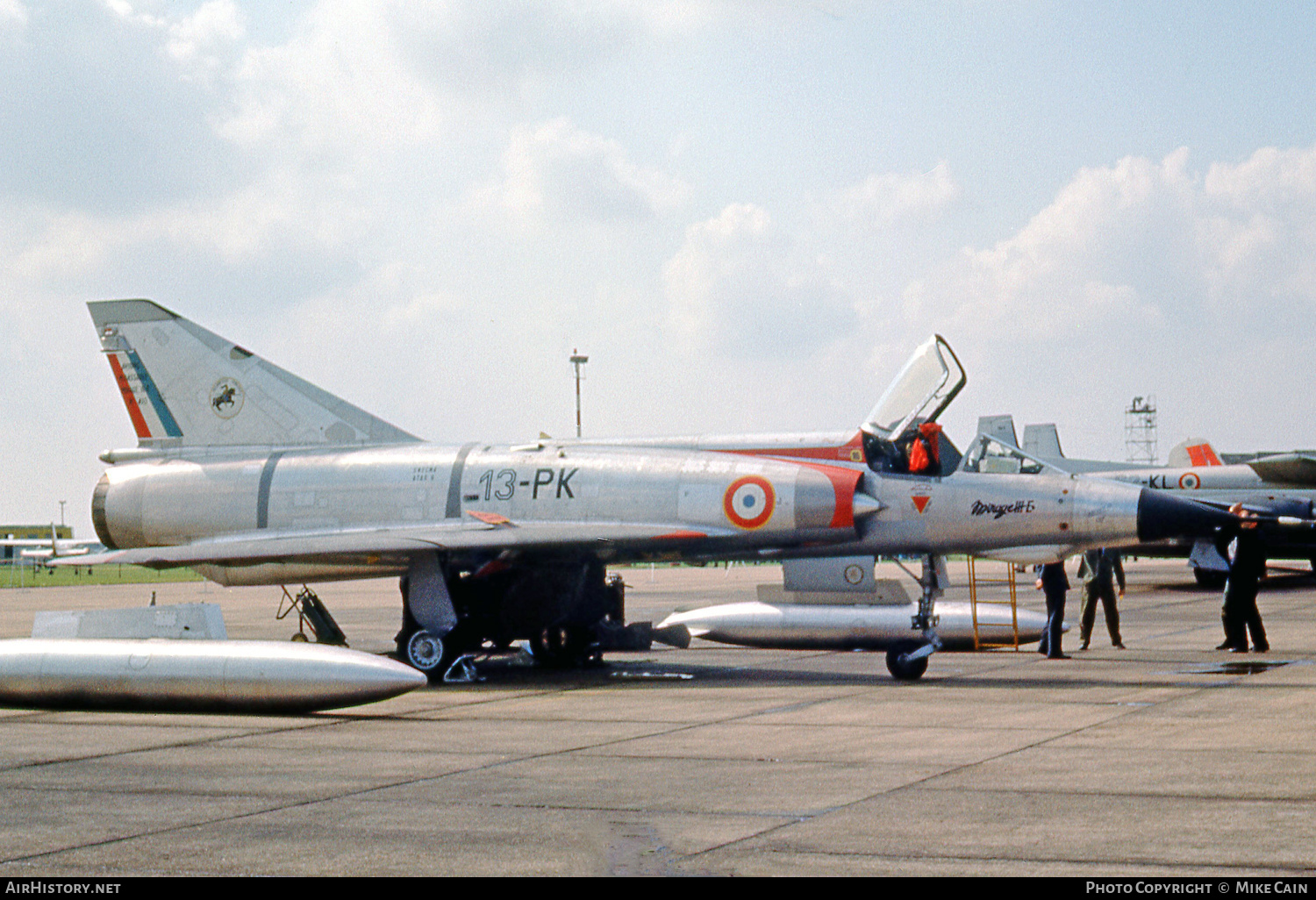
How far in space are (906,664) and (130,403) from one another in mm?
11960

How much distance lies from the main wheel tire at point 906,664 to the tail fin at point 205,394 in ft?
24.6

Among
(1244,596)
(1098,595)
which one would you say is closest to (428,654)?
(1098,595)

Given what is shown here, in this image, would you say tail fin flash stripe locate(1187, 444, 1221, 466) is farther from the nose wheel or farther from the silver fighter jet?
the nose wheel

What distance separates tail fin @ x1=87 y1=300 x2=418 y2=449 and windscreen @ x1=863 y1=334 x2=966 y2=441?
659cm

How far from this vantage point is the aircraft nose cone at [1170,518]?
1377 cm

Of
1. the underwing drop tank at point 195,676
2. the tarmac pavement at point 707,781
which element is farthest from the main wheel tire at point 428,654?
the underwing drop tank at point 195,676

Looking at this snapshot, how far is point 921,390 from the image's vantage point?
601 inches

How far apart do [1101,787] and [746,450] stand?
9001 mm

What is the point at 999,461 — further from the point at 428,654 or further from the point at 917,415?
the point at 428,654

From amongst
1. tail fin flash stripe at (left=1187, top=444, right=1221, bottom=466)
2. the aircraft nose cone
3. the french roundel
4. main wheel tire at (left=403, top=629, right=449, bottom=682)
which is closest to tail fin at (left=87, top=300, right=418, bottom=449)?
main wheel tire at (left=403, top=629, right=449, bottom=682)

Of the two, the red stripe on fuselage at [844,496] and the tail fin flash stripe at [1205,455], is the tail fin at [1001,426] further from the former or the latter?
the red stripe on fuselage at [844,496]

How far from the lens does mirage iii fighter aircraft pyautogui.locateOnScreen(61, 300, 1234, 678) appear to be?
14453 mm

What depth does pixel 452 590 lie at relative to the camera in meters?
16.3

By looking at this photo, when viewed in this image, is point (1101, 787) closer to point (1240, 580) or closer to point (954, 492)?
point (954, 492)
